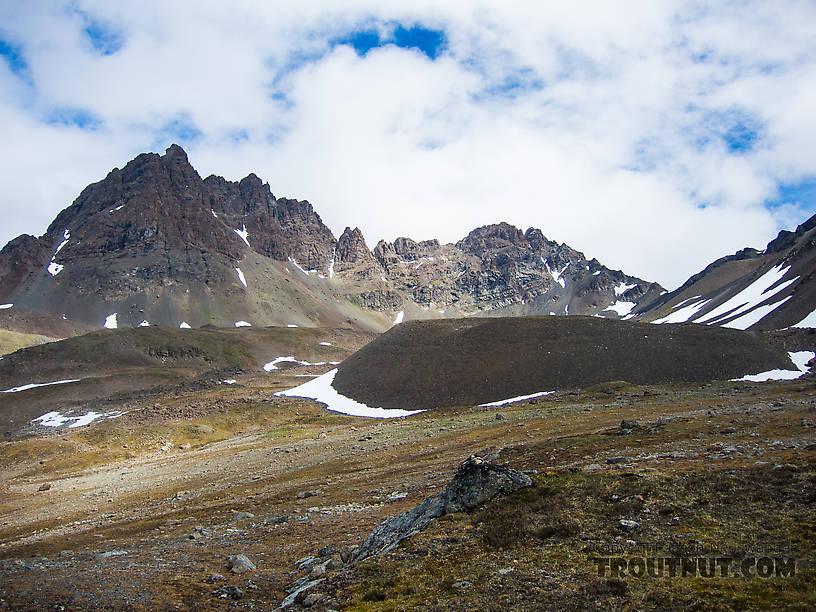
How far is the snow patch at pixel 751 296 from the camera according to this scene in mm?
139750

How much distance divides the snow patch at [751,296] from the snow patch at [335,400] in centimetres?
11276

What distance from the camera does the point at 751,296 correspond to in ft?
497

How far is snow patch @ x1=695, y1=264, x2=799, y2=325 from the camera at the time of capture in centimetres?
13975

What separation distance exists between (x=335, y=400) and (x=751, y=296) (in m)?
135

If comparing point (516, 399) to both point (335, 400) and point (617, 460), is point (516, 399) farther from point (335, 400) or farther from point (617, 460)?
point (617, 460)

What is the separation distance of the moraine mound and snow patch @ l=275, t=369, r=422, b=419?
1333 millimetres

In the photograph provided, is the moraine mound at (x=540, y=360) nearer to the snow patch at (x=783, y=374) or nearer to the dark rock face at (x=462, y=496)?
the snow patch at (x=783, y=374)

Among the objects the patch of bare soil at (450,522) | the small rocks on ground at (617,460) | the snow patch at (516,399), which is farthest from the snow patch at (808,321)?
the small rocks on ground at (617,460)

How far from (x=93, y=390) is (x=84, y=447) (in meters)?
68.3

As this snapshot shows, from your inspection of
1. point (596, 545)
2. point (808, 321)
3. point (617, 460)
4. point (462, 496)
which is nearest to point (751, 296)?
point (808, 321)

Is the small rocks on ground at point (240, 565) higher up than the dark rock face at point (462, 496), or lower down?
lower down

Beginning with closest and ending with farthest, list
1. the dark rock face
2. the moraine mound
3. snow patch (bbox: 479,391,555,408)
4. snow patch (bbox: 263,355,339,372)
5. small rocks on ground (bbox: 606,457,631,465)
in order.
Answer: the dark rock face, small rocks on ground (bbox: 606,457,631,465), snow patch (bbox: 479,391,555,408), the moraine mound, snow patch (bbox: 263,355,339,372)

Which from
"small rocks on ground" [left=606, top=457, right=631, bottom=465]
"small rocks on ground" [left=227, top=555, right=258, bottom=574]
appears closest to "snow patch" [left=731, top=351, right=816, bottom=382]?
"small rocks on ground" [left=606, top=457, right=631, bottom=465]

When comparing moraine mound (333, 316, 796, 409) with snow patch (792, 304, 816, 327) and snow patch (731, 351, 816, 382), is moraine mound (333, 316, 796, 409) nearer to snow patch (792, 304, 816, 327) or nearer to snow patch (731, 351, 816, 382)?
snow patch (731, 351, 816, 382)
